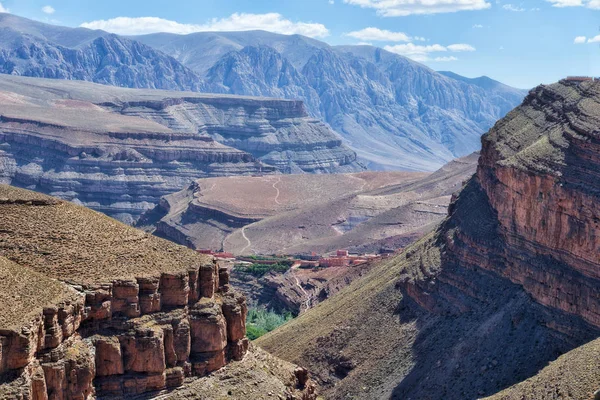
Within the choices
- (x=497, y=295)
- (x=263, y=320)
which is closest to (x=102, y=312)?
(x=497, y=295)

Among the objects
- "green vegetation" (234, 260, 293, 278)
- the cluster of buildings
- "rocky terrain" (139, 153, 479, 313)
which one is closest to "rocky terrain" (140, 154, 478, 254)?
"rocky terrain" (139, 153, 479, 313)

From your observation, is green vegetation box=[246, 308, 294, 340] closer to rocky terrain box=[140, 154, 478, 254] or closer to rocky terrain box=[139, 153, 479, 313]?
rocky terrain box=[139, 153, 479, 313]

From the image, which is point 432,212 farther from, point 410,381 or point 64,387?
point 64,387

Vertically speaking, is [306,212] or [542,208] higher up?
[542,208]

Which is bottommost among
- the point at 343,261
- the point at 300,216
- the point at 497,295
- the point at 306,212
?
A: the point at 300,216

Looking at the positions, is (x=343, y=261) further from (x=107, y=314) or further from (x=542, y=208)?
(x=107, y=314)
